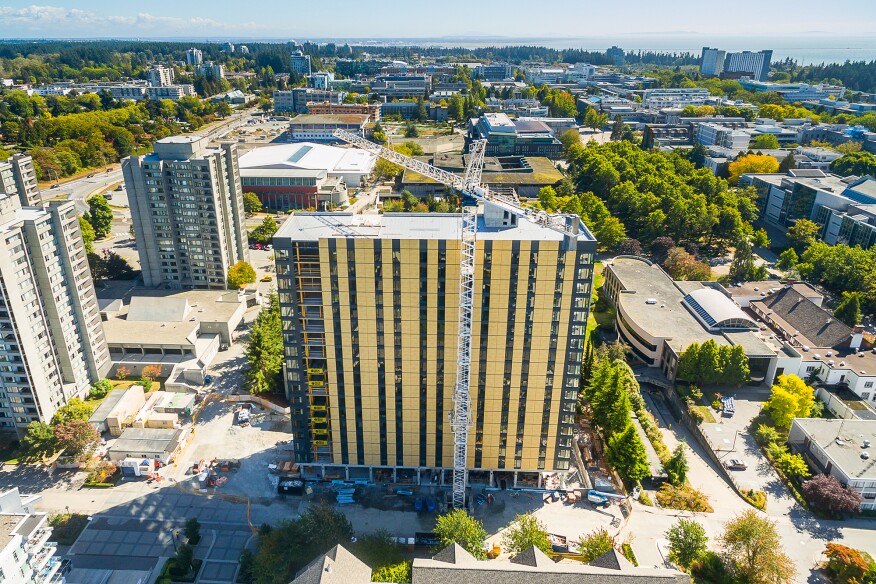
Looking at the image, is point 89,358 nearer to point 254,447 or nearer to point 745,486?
point 254,447

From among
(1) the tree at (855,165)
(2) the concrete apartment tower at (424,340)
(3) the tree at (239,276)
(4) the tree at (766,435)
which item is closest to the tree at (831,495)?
(4) the tree at (766,435)

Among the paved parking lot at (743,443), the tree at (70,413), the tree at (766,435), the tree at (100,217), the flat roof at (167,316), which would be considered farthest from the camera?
the tree at (100,217)

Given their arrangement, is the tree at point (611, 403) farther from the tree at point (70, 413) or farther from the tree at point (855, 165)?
the tree at point (855, 165)

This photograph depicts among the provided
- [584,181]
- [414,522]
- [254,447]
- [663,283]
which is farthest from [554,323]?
[584,181]

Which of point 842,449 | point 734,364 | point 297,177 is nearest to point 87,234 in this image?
point 297,177

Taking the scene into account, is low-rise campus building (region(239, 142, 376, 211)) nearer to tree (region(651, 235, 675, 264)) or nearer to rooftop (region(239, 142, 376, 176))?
rooftop (region(239, 142, 376, 176))

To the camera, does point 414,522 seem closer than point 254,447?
Yes

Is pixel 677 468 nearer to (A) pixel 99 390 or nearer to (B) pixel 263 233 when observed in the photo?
(A) pixel 99 390
